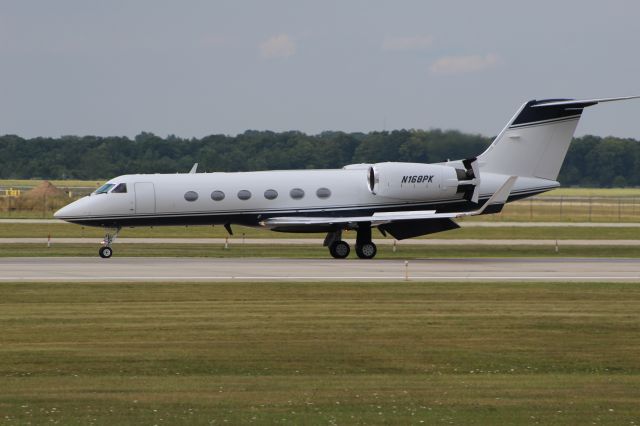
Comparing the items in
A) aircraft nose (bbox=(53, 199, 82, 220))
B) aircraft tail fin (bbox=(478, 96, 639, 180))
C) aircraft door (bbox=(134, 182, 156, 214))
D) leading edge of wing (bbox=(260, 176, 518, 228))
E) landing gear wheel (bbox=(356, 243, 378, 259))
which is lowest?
landing gear wheel (bbox=(356, 243, 378, 259))

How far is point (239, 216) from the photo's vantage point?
39688 millimetres

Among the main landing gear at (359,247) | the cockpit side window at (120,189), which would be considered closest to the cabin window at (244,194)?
the main landing gear at (359,247)

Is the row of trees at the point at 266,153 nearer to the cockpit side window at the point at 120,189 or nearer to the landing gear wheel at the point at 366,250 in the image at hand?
the landing gear wheel at the point at 366,250

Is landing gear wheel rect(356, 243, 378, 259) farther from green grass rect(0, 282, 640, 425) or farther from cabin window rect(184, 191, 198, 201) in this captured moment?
green grass rect(0, 282, 640, 425)

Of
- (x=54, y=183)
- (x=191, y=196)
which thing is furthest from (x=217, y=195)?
(x=54, y=183)

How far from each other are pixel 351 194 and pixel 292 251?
5.56 meters

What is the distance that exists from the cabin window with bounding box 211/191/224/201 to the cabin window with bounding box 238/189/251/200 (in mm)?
637

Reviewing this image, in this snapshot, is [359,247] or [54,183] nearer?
[359,247]

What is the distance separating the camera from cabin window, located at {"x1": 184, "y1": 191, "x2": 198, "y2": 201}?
39188 mm

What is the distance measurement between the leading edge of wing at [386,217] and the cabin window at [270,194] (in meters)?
0.75

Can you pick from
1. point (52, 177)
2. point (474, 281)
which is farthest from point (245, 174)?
point (52, 177)

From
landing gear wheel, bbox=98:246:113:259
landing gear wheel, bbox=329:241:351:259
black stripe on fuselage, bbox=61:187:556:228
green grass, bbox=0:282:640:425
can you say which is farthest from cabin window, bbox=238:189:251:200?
green grass, bbox=0:282:640:425

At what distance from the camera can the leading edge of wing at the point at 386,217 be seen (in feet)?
124

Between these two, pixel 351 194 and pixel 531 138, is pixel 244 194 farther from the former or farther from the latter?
pixel 531 138
